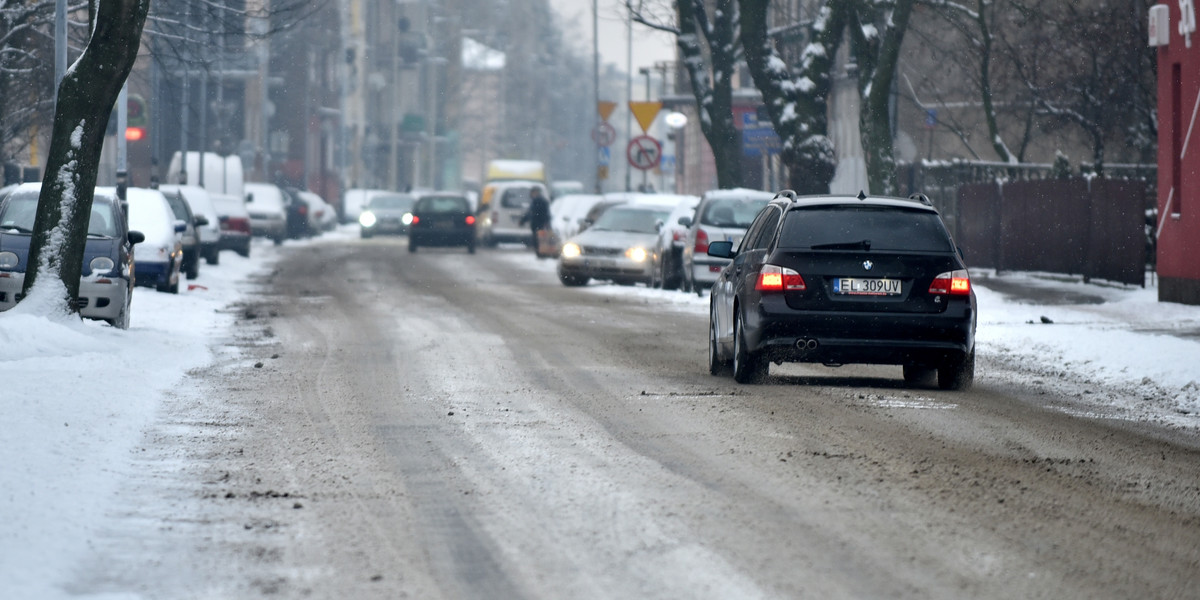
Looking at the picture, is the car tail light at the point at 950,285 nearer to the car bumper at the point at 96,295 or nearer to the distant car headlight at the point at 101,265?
the car bumper at the point at 96,295

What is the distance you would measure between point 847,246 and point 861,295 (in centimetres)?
38

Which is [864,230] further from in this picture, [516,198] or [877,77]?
[516,198]

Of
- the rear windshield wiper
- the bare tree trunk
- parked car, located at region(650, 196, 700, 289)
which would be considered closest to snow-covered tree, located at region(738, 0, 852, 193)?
parked car, located at region(650, 196, 700, 289)

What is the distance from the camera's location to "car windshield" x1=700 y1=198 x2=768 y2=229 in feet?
90.4

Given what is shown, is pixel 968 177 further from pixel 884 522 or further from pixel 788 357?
pixel 884 522

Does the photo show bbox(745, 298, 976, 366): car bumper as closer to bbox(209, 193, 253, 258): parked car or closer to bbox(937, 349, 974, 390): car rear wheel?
bbox(937, 349, 974, 390): car rear wheel

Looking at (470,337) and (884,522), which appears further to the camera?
(470,337)

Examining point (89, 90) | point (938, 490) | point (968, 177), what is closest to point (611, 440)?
point (938, 490)

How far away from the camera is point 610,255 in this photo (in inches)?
1204

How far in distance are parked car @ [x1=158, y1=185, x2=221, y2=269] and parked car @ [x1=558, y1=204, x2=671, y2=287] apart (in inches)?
323

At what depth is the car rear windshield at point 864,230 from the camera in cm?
1348

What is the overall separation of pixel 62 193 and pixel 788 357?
23.2 feet

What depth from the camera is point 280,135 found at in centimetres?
9700

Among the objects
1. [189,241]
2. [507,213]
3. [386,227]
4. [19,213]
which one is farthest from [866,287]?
[386,227]
